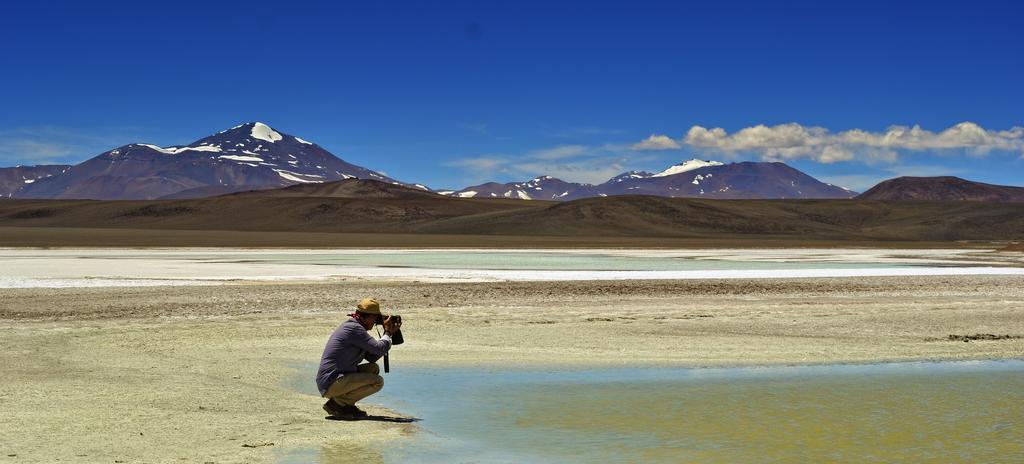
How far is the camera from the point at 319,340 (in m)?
16.3

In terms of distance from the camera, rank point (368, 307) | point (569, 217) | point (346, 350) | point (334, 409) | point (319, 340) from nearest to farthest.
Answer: point (368, 307), point (346, 350), point (334, 409), point (319, 340), point (569, 217)

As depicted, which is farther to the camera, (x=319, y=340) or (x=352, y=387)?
(x=319, y=340)

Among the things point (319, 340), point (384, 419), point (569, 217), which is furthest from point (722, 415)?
point (569, 217)

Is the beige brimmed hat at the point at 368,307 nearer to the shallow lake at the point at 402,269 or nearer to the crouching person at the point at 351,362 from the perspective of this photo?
the crouching person at the point at 351,362

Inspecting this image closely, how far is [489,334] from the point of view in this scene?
17.2 m

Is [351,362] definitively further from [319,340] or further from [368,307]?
[319,340]

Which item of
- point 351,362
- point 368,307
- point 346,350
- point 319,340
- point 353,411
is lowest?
point 353,411

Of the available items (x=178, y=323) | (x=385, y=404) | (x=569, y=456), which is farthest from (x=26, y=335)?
(x=569, y=456)

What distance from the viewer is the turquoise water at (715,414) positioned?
8688 millimetres

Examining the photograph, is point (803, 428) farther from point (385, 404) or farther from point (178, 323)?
point (178, 323)

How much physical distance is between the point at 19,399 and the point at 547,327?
963 cm

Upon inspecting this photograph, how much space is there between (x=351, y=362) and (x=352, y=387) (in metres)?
0.23

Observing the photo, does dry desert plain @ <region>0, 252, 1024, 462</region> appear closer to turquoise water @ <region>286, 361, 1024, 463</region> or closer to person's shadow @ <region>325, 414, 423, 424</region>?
person's shadow @ <region>325, 414, 423, 424</region>

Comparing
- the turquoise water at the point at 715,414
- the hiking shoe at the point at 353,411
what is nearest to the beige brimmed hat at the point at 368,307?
the hiking shoe at the point at 353,411
